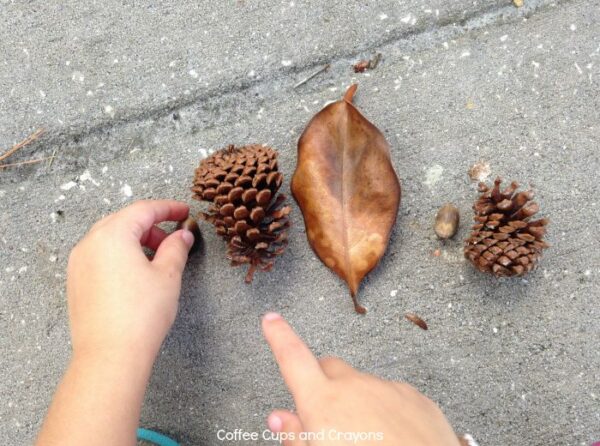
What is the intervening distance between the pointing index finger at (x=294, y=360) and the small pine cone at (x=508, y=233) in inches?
17.2

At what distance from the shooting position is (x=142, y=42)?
136 centimetres

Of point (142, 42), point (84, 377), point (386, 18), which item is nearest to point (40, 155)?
point (142, 42)

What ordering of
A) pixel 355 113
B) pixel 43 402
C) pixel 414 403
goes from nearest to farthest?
1. pixel 414 403
2. pixel 355 113
3. pixel 43 402

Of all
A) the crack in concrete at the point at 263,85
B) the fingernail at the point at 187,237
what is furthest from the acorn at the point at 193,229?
the crack in concrete at the point at 263,85

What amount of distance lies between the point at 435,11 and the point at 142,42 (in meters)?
0.69

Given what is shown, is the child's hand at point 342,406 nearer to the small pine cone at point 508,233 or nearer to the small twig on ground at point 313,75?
the small pine cone at point 508,233

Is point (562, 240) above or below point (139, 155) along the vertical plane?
below

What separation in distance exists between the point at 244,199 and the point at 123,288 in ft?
0.97

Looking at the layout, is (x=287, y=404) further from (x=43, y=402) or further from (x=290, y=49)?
(x=290, y=49)

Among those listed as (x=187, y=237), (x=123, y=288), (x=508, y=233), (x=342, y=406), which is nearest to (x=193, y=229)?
(x=187, y=237)

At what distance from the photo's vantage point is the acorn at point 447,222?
126 centimetres

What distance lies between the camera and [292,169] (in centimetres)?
132

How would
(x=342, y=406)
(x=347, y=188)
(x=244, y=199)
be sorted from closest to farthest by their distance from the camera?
(x=342, y=406) → (x=244, y=199) → (x=347, y=188)

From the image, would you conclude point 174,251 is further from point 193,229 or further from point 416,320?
point 416,320
